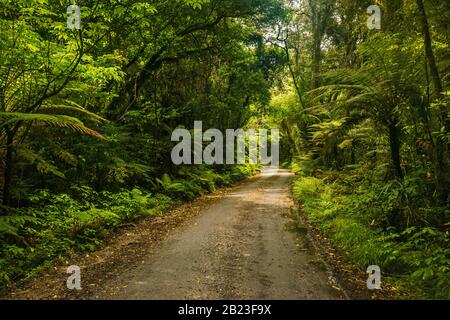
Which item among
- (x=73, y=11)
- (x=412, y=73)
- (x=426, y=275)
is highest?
(x=73, y=11)

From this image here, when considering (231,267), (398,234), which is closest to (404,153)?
(398,234)

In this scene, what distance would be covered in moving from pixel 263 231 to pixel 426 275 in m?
4.33

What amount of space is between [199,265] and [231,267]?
57 centimetres

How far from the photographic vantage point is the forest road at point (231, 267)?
5090 mm

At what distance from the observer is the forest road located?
5090 mm

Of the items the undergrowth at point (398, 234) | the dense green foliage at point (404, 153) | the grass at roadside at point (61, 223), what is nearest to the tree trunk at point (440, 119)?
the dense green foliage at point (404, 153)

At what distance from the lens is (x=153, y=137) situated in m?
14.6

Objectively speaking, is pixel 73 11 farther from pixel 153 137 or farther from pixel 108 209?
pixel 153 137

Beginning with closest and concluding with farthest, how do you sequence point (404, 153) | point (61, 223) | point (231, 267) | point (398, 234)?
point (231, 267) → point (398, 234) → point (61, 223) → point (404, 153)

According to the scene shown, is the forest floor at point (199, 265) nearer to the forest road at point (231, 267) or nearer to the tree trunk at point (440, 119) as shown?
the forest road at point (231, 267)

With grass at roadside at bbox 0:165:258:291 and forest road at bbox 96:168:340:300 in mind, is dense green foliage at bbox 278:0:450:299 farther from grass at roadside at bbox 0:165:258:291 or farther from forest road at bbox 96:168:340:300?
grass at roadside at bbox 0:165:258:291

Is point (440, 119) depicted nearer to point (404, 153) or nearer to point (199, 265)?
point (404, 153)

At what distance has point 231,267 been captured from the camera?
242 inches
